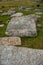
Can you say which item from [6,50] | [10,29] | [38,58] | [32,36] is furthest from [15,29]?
[38,58]

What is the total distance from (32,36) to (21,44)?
622 mm

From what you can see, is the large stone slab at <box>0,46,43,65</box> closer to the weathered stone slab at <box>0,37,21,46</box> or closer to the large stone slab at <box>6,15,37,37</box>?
the weathered stone slab at <box>0,37,21,46</box>

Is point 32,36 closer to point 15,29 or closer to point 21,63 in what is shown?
point 15,29

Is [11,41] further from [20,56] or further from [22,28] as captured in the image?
[20,56]

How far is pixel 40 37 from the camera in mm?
5453

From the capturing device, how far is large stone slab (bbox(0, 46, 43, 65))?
140 inches

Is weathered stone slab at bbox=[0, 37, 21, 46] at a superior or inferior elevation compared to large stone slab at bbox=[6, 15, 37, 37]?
inferior

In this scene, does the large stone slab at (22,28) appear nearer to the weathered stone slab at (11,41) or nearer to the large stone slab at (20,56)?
the weathered stone slab at (11,41)

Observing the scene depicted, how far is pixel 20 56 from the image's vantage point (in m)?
3.68

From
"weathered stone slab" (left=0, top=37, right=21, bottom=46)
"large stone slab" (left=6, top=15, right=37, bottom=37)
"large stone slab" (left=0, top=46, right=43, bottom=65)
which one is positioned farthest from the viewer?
"large stone slab" (left=6, top=15, right=37, bottom=37)

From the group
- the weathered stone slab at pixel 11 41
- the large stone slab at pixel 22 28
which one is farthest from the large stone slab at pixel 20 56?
the large stone slab at pixel 22 28

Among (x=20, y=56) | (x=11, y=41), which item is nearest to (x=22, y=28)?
(x=11, y=41)

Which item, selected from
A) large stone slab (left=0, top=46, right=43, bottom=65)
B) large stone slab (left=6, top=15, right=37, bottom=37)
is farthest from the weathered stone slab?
large stone slab (left=0, top=46, right=43, bottom=65)

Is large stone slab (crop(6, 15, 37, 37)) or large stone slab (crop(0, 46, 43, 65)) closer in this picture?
large stone slab (crop(0, 46, 43, 65))
